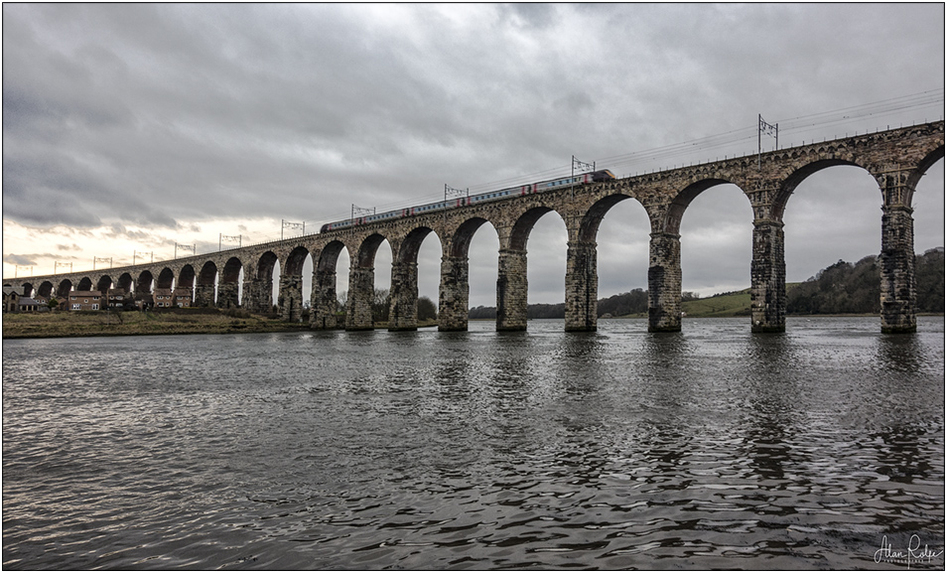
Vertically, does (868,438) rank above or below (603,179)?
below

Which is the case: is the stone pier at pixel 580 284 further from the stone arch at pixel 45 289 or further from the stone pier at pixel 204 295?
the stone arch at pixel 45 289

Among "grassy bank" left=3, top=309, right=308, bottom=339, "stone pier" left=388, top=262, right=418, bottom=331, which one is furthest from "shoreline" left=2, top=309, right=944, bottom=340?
"stone pier" left=388, top=262, right=418, bottom=331

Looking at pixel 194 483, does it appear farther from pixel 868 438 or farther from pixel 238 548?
pixel 868 438

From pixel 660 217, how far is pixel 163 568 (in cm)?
4084

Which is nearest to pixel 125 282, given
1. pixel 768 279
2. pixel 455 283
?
pixel 455 283

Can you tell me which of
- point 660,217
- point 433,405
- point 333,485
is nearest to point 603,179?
point 660,217

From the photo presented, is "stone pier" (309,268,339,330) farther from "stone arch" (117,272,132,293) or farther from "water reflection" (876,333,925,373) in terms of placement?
"stone arch" (117,272,132,293)

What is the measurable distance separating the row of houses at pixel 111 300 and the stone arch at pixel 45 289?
1729 inches

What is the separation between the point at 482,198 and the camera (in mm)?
51750

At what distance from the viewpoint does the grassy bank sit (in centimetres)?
5066

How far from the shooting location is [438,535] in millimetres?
4188

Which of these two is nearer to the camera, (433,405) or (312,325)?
(433,405)

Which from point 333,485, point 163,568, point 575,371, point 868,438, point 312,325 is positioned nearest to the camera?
point 163,568

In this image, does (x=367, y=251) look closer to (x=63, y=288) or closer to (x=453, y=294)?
(x=453, y=294)
